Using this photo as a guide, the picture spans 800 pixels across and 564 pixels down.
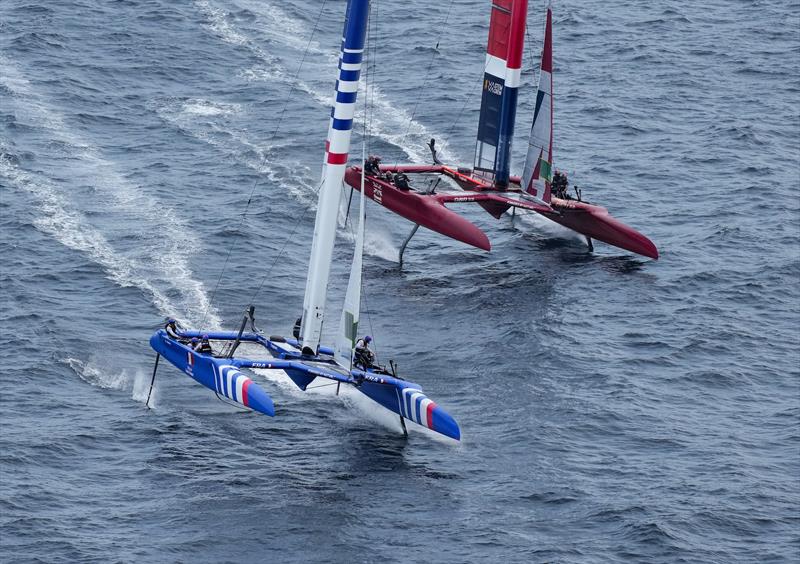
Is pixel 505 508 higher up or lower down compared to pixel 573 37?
lower down

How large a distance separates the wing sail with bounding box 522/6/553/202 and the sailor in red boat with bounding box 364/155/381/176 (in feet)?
19.2

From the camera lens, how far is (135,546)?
40406 millimetres

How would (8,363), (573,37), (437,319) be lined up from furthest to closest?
(573,37) < (437,319) < (8,363)

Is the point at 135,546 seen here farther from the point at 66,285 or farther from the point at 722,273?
the point at 722,273

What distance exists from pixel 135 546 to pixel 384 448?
28.9ft

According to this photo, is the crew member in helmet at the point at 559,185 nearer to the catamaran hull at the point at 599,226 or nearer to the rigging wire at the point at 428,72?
the catamaran hull at the point at 599,226

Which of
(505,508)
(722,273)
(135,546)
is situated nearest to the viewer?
(135,546)

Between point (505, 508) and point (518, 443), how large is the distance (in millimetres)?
3966

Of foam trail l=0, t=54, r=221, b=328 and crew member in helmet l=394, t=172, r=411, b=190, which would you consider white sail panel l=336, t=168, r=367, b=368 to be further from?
crew member in helmet l=394, t=172, r=411, b=190

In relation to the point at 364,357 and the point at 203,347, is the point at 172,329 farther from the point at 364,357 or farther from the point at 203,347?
the point at 364,357

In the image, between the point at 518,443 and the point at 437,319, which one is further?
the point at 437,319

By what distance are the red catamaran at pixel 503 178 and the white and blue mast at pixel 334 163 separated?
40.4ft

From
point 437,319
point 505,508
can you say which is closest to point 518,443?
point 505,508

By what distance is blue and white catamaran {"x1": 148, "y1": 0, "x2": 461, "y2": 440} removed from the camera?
1790 inches
